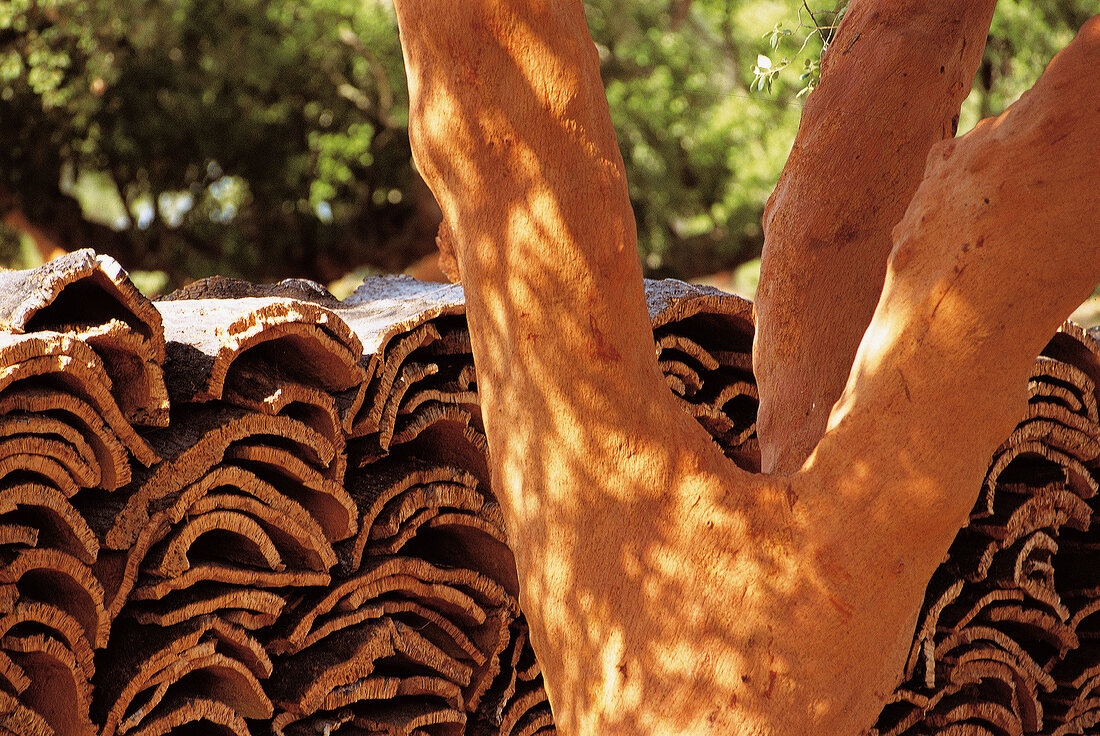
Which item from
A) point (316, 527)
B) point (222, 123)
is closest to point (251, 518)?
point (316, 527)

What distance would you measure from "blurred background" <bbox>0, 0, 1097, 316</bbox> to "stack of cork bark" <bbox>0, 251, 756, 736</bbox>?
8.30 metres

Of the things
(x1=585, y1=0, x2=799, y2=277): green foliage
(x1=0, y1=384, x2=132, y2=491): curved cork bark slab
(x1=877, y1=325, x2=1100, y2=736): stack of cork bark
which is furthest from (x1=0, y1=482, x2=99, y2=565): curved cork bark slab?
(x1=585, y1=0, x2=799, y2=277): green foliage

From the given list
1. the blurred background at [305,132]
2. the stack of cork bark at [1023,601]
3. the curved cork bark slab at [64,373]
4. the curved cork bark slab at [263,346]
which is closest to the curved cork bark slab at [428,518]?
the curved cork bark slab at [263,346]

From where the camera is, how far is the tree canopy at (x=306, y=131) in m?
10.5

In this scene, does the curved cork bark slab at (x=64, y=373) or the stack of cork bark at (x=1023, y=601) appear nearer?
the curved cork bark slab at (x=64, y=373)

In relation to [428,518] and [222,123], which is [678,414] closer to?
[428,518]

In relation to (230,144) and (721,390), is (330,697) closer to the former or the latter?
(721,390)

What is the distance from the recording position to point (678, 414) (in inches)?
80.1

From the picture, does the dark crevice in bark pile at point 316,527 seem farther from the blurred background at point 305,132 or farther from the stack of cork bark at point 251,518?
the blurred background at point 305,132

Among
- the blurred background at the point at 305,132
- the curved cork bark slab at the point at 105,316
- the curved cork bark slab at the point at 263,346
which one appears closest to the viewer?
the curved cork bark slab at the point at 105,316

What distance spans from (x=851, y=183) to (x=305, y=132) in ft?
34.6

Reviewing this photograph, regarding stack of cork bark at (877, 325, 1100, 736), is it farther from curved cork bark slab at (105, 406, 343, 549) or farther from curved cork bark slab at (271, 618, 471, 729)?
curved cork bark slab at (105, 406, 343, 549)

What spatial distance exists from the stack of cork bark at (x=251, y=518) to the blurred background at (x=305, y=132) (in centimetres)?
830

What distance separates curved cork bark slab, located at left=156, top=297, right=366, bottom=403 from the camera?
2.42 m
